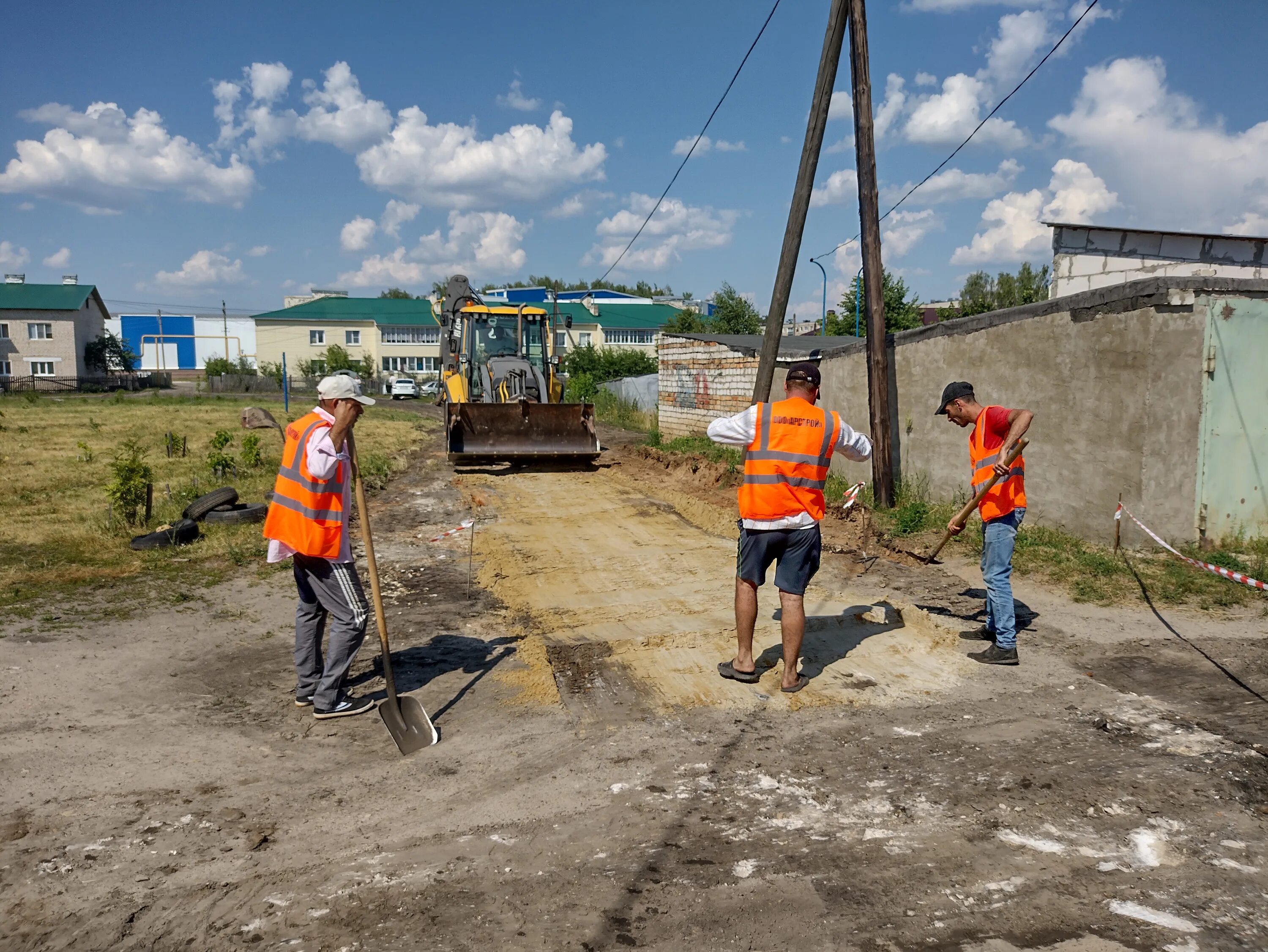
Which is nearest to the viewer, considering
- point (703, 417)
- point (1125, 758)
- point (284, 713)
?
point (1125, 758)

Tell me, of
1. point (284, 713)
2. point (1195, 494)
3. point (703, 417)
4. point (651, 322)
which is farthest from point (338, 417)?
point (651, 322)

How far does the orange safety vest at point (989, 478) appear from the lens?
5.59 m

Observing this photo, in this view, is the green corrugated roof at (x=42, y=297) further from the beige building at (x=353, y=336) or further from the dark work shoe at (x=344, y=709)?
the dark work shoe at (x=344, y=709)

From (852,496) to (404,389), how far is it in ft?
146

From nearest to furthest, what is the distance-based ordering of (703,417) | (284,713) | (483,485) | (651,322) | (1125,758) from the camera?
(1125,758), (284,713), (483,485), (703,417), (651,322)

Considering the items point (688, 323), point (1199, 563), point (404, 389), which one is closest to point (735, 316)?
point (688, 323)

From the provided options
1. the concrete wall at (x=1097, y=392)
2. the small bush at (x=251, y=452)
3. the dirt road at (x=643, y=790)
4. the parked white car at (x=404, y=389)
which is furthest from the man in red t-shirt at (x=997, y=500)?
the parked white car at (x=404, y=389)

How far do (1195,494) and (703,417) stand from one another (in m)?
10.8

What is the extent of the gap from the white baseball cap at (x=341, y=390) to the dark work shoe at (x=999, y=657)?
13.2 feet

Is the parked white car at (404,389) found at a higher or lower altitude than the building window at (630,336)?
lower

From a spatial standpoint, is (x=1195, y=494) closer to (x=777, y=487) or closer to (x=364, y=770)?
(x=777, y=487)

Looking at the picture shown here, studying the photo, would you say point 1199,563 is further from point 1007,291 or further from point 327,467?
point 1007,291

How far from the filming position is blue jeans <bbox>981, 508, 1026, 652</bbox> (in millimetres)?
5445

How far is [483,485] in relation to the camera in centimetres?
1373
